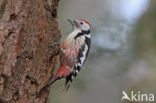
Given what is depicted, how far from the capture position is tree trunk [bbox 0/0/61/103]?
3402 mm

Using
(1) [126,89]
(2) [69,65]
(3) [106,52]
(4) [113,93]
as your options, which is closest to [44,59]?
(2) [69,65]

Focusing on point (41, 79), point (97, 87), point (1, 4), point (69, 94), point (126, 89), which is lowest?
point (97, 87)

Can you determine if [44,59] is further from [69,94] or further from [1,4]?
[69,94]

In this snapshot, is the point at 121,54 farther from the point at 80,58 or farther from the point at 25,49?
the point at 25,49

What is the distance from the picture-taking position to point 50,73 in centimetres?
404

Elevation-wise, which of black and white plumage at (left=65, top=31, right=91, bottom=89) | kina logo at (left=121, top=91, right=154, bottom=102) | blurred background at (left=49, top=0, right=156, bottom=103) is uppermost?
black and white plumage at (left=65, top=31, right=91, bottom=89)

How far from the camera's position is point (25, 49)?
365 centimetres

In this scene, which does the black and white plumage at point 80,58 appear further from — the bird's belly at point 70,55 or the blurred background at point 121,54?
the blurred background at point 121,54

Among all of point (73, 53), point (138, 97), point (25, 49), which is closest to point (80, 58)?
Answer: point (73, 53)

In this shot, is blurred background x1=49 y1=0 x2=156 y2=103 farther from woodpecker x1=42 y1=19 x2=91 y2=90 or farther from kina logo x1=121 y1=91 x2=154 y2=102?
woodpecker x1=42 y1=19 x2=91 y2=90

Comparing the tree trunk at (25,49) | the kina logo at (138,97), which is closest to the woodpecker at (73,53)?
the tree trunk at (25,49)

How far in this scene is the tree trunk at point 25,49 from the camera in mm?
3402

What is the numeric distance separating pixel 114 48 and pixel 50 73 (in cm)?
265

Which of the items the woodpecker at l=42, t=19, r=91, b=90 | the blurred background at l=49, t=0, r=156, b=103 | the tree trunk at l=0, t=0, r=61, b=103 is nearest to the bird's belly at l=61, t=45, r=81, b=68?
the woodpecker at l=42, t=19, r=91, b=90
